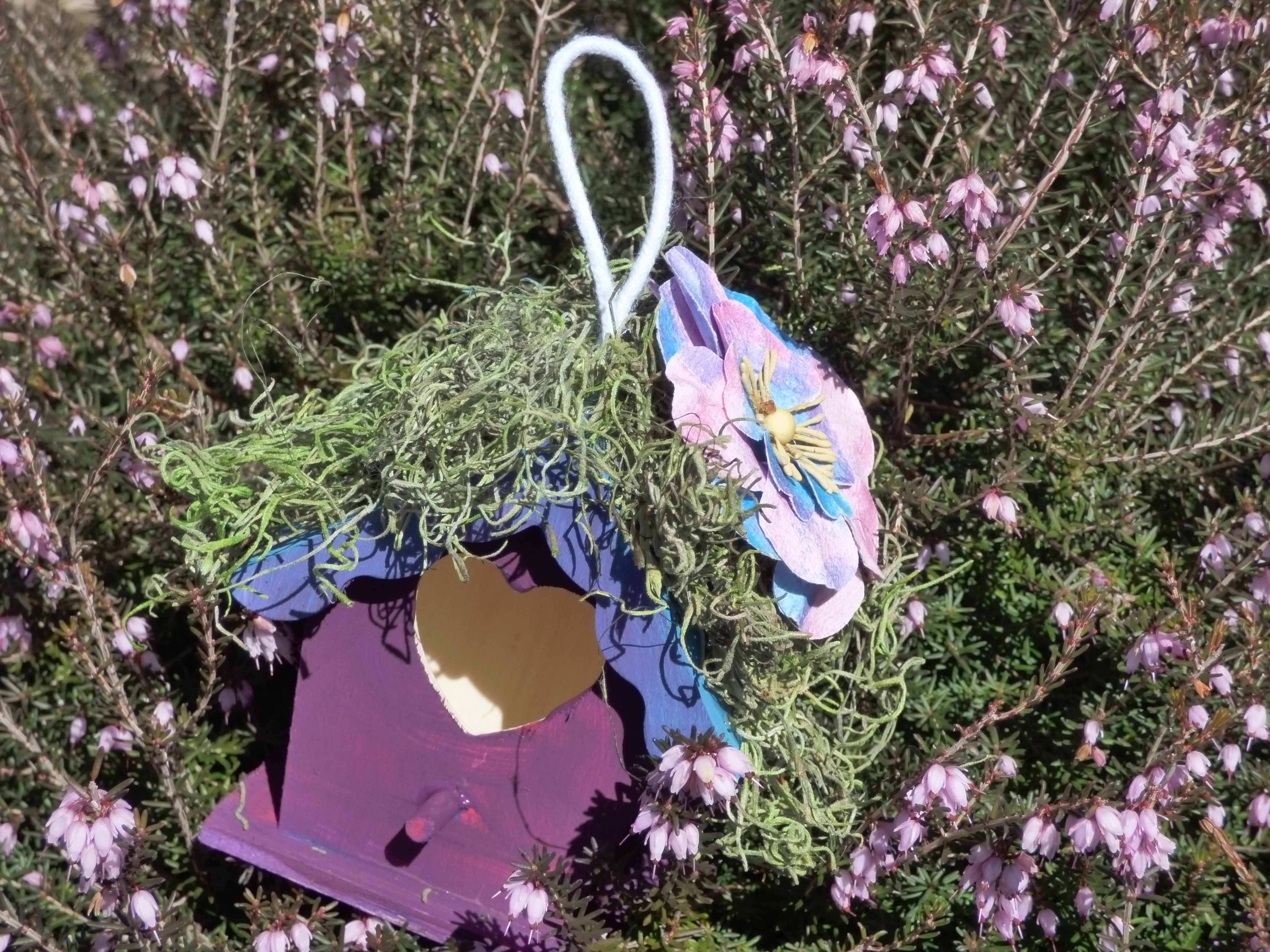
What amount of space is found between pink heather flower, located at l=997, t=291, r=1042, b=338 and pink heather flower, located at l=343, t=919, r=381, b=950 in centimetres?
145

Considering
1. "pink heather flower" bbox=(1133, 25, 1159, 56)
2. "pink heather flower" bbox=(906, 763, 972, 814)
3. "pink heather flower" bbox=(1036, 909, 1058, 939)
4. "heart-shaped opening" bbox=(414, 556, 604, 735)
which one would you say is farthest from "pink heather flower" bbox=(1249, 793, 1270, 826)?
"pink heather flower" bbox=(1133, 25, 1159, 56)

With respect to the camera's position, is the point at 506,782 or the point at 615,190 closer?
the point at 506,782

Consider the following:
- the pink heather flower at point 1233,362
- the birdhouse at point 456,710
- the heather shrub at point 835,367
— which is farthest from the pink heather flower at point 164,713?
the pink heather flower at point 1233,362

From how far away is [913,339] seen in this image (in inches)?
81.0

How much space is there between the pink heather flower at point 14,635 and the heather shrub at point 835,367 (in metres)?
0.02

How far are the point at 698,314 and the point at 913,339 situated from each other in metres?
0.52

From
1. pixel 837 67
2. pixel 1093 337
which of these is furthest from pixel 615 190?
pixel 1093 337

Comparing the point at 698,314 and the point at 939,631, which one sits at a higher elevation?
the point at 698,314

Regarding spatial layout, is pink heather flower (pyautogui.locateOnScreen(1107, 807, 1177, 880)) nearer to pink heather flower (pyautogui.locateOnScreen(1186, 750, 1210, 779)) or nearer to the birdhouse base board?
pink heather flower (pyautogui.locateOnScreen(1186, 750, 1210, 779))

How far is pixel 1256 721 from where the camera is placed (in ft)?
6.23

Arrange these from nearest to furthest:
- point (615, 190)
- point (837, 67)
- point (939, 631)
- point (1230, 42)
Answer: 1. point (837, 67)
2. point (1230, 42)
3. point (939, 631)
4. point (615, 190)

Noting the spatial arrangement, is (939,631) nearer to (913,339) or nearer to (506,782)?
(913,339)

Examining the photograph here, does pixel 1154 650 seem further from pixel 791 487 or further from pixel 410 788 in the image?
pixel 410 788

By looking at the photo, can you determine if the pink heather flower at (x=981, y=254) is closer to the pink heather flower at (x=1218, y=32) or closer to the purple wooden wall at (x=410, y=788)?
the pink heather flower at (x=1218, y=32)
